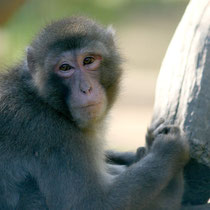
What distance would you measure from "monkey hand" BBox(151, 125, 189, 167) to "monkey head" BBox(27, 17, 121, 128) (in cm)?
69

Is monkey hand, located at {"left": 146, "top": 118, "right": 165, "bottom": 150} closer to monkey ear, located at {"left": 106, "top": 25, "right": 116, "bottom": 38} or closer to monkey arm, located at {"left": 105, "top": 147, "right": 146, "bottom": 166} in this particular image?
monkey arm, located at {"left": 105, "top": 147, "right": 146, "bottom": 166}

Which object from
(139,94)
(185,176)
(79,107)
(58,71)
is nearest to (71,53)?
(58,71)

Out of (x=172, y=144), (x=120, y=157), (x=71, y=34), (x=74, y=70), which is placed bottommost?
(x=120, y=157)

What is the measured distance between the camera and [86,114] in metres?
5.54

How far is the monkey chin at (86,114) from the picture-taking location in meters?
5.54

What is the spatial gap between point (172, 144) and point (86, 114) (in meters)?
1.00

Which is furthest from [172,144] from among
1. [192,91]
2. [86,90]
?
[86,90]

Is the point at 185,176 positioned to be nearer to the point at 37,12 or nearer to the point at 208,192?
the point at 208,192

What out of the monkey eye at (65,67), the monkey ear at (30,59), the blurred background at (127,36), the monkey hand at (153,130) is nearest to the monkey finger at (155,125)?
the monkey hand at (153,130)

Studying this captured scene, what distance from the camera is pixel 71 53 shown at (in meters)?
5.70

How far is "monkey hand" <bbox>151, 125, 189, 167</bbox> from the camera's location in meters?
5.52

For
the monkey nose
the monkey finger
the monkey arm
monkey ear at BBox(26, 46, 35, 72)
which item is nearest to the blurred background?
the monkey arm

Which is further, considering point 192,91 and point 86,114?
point 86,114

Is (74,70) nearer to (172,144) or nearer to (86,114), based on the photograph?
(86,114)
